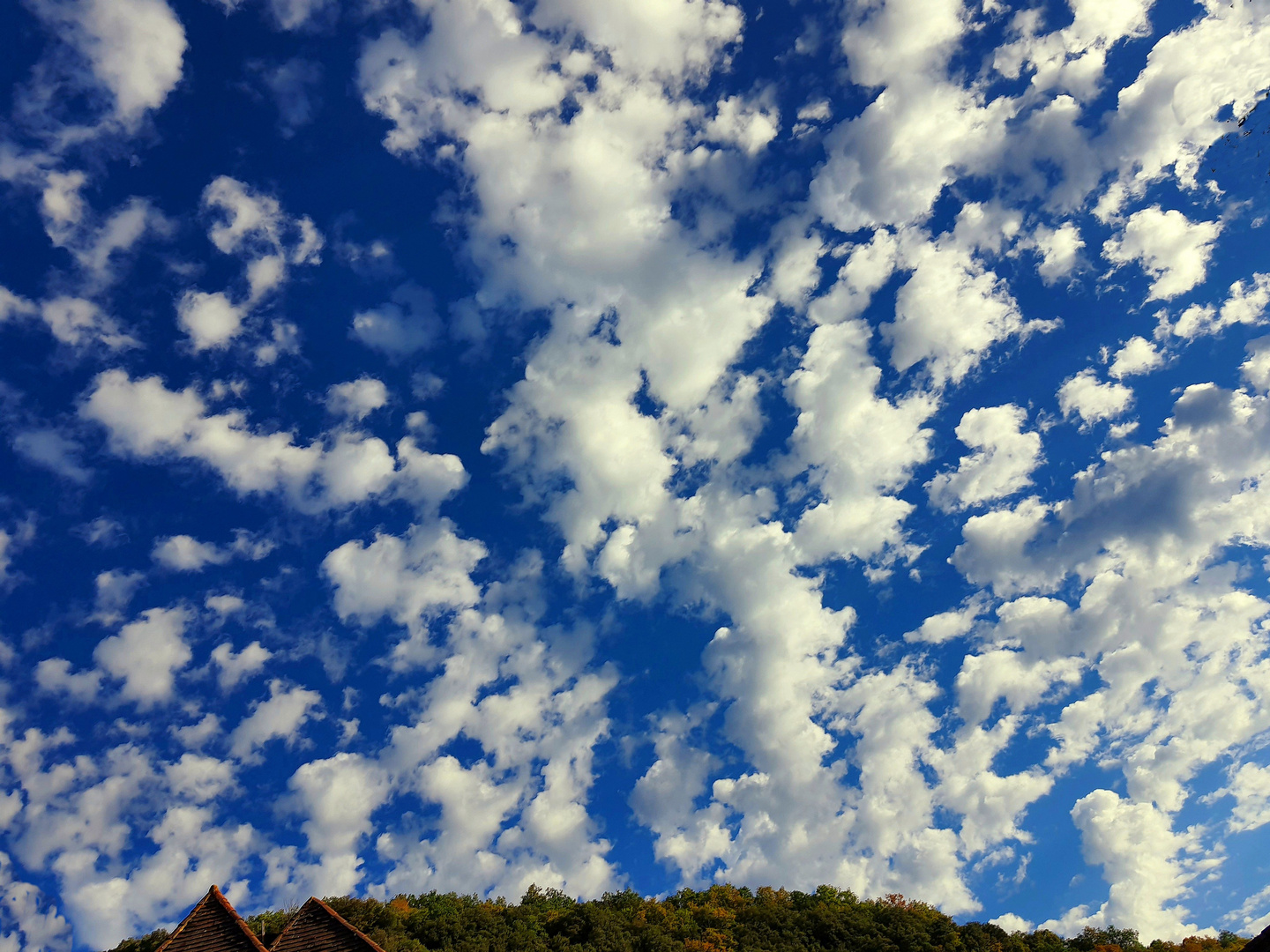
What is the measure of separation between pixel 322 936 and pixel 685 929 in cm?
5028

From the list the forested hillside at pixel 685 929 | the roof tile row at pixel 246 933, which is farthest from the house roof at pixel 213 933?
the forested hillside at pixel 685 929

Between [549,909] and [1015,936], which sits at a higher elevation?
[1015,936]

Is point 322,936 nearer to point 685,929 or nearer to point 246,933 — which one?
point 246,933

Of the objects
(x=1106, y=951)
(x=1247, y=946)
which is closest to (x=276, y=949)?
(x=1247, y=946)

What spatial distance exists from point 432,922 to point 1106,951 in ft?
202

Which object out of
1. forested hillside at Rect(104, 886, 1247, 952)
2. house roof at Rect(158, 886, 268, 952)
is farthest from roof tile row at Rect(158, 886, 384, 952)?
forested hillside at Rect(104, 886, 1247, 952)

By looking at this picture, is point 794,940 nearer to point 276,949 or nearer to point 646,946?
point 646,946

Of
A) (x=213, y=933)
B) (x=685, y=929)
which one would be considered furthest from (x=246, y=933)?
(x=685, y=929)

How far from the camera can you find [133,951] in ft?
182

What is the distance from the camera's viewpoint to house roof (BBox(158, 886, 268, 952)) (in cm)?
2353

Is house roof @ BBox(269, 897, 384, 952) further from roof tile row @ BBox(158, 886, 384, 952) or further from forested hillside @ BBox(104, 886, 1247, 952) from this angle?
forested hillside @ BBox(104, 886, 1247, 952)

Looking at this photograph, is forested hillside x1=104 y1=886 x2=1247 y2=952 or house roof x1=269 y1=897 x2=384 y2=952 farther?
forested hillside x1=104 y1=886 x2=1247 y2=952

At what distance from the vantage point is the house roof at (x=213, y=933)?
23.5m

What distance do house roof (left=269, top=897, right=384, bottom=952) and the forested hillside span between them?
3397 centimetres
